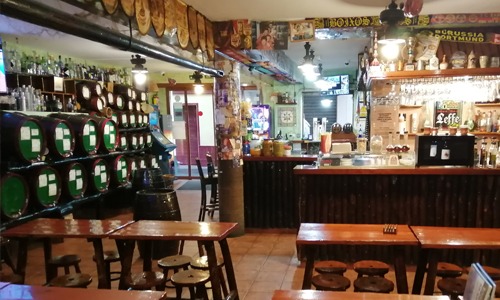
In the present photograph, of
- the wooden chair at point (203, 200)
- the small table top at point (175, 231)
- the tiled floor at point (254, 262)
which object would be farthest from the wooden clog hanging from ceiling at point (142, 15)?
the wooden chair at point (203, 200)

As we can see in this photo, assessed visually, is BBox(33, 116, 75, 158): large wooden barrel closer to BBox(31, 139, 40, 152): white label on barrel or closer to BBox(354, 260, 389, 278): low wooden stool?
BBox(31, 139, 40, 152): white label on barrel

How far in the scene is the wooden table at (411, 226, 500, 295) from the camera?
104 inches

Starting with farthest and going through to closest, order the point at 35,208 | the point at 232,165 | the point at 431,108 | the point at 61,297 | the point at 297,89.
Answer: the point at 297,89 < the point at 431,108 < the point at 232,165 < the point at 35,208 < the point at 61,297

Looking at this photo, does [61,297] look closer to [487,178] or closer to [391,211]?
[391,211]

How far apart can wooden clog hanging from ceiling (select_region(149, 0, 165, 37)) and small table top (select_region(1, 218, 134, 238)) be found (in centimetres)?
183

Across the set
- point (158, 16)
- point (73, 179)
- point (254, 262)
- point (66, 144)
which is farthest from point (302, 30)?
point (73, 179)

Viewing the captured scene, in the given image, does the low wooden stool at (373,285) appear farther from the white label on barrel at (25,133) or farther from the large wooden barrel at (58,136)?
the large wooden barrel at (58,136)

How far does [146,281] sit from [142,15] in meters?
2.23

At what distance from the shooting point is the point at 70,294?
2.05m

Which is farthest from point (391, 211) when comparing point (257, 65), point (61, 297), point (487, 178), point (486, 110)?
point (257, 65)

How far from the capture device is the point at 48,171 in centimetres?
499

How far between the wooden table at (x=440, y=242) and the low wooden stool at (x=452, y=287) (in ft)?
0.39

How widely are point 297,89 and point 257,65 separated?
6.17 m

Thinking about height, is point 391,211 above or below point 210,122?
below
